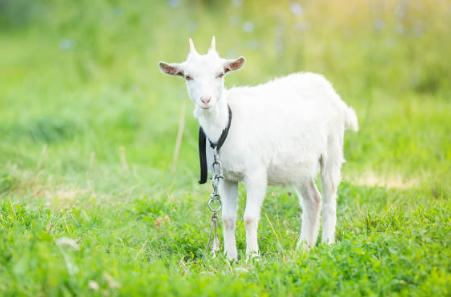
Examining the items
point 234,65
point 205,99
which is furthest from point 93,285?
point 234,65

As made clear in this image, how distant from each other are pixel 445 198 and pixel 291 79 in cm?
213

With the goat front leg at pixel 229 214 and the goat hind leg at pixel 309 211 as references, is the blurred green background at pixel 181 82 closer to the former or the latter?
the goat hind leg at pixel 309 211

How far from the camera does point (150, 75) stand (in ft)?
38.5

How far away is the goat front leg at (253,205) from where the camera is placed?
4641 mm

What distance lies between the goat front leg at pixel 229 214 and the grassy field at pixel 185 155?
0.29m

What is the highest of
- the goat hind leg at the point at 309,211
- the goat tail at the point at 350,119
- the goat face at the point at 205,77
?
the goat face at the point at 205,77

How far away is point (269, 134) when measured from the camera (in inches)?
190

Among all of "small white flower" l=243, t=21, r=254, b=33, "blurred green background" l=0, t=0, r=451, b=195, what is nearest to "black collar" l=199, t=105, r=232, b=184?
"blurred green background" l=0, t=0, r=451, b=195

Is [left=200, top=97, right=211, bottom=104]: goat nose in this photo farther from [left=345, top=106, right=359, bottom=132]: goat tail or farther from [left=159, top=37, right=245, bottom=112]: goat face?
[left=345, top=106, right=359, bottom=132]: goat tail

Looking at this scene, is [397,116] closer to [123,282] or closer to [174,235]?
[174,235]

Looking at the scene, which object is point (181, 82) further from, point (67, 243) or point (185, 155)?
point (67, 243)

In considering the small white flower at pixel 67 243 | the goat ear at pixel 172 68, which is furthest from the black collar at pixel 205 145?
the small white flower at pixel 67 243

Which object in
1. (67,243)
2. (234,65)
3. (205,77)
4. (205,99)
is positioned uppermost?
(234,65)

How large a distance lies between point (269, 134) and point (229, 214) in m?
0.83
